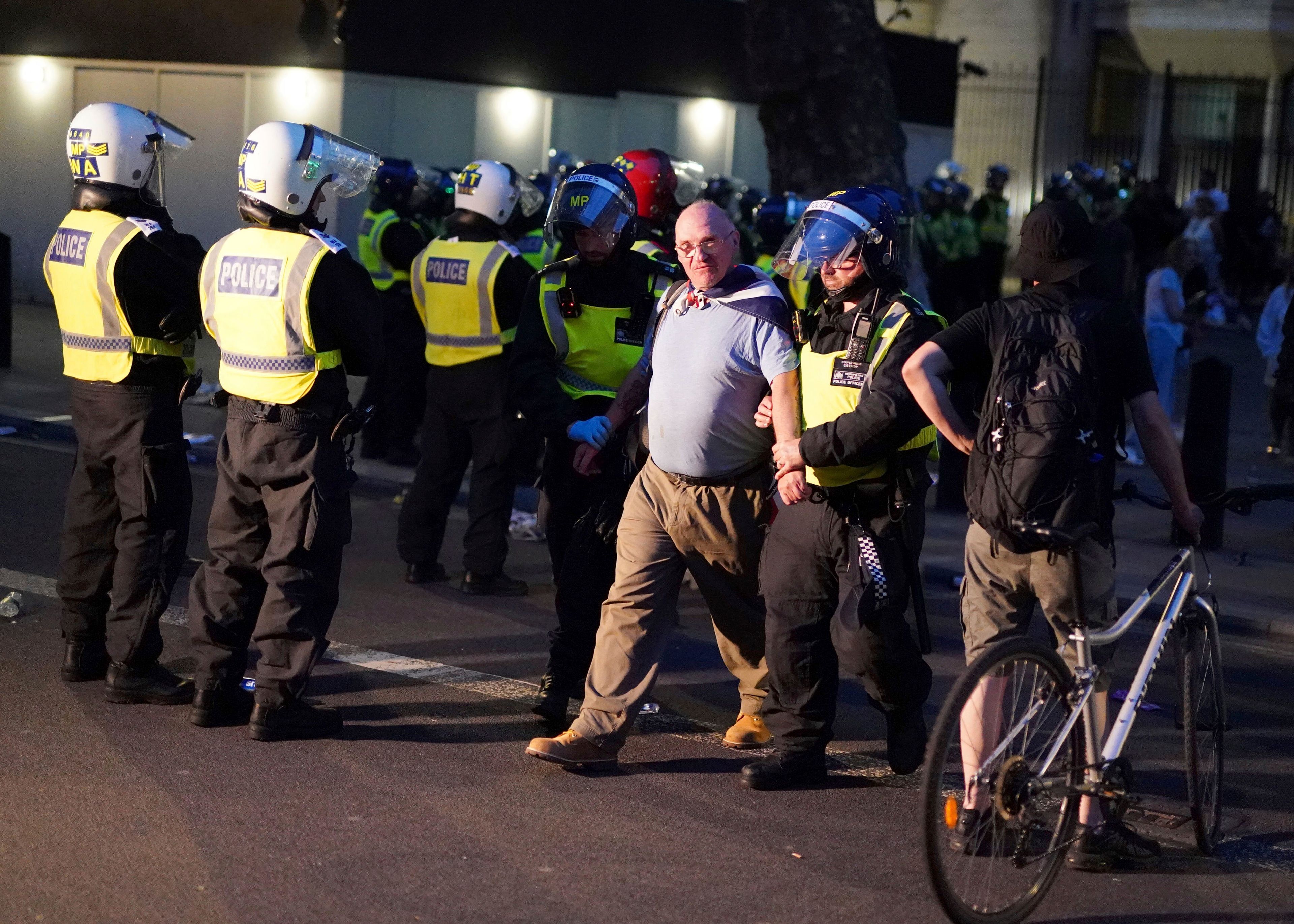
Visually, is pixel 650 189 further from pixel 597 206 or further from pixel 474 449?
pixel 474 449

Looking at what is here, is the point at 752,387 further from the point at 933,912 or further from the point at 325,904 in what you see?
the point at 325,904

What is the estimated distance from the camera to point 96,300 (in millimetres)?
5953

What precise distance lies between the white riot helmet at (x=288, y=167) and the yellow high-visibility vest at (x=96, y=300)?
0.56 meters

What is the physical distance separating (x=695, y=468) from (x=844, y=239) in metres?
0.89

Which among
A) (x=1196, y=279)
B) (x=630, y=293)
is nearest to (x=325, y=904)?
(x=630, y=293)

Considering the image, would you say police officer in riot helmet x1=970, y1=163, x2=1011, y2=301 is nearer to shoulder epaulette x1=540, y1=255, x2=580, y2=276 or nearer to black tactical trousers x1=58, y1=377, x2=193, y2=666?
shoulder epaulette x1=540, y1=255, x2=580, y2=276

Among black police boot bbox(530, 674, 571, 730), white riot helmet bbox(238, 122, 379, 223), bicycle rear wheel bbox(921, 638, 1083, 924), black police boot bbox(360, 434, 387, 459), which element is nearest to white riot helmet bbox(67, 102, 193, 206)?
white riot helmet bbox(238, 122, 379, 223)

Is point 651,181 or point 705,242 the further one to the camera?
point 651,181

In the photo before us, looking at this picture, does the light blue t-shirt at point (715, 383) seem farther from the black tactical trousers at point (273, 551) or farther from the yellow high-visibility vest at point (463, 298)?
the yellow high-visibility vest at point (463, 298)

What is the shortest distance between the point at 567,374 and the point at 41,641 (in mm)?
2455

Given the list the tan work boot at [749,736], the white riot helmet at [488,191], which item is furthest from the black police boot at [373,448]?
the tan work boot at [749,736]

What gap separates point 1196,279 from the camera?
1723 centimetres

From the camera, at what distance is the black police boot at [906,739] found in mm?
5297

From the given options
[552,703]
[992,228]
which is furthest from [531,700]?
[992,228]
